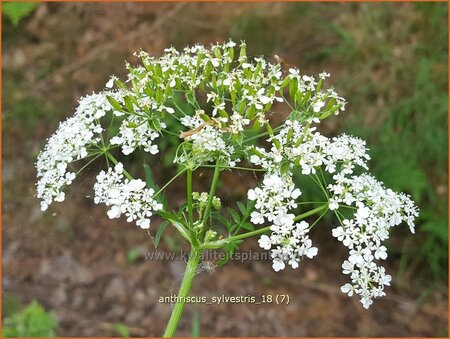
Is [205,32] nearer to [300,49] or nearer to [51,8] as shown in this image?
[300,49]

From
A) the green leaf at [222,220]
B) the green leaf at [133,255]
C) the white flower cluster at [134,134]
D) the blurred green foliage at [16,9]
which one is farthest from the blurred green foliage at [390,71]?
the white flower cluster at [134,134]

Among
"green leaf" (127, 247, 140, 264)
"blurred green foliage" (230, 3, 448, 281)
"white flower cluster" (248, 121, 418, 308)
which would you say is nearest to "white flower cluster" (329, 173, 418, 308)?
"white flower cluster" (248, 121, 418, 308)

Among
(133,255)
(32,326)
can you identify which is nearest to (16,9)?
(133,255)

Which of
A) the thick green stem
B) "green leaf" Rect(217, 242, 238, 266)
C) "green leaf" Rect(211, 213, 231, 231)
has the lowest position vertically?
the thick green stem

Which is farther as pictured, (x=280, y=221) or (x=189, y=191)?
(x=189, y=191)

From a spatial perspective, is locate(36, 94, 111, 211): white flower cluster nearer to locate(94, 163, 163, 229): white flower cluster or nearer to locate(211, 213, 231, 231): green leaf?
locate(94, 163, 163, 229): white flower cluster

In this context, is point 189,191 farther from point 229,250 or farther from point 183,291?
point 183,291
